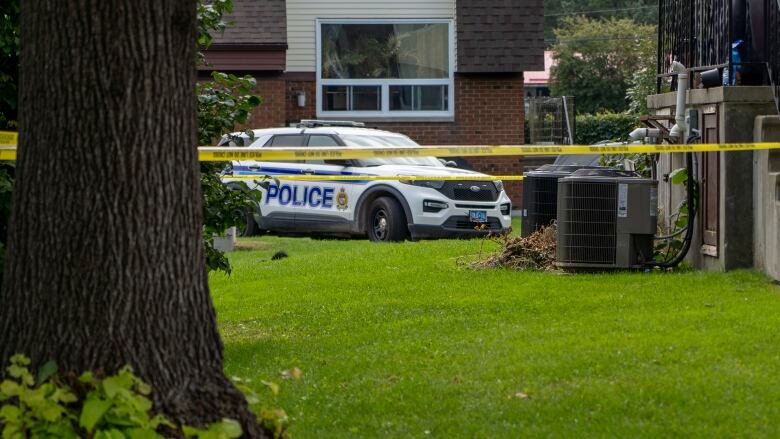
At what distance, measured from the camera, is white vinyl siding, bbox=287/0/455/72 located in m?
23.7

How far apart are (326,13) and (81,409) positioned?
1969cm

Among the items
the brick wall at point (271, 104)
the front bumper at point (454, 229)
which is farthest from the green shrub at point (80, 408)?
the brick wall at point (271, 104)

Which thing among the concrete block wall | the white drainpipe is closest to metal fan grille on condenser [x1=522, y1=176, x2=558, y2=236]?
the white drainpipe

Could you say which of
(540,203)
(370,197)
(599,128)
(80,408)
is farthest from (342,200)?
(599,128)

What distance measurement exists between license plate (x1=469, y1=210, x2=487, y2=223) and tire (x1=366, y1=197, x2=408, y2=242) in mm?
899

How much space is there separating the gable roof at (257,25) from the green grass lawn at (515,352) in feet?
41.2

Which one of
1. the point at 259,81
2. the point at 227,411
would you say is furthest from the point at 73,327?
the point at 259,81

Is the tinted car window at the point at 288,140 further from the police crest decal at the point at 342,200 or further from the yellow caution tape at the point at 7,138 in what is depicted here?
the yellow caution tape at the point at 7,138

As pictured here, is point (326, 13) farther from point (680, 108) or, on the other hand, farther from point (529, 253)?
point (680, 108)

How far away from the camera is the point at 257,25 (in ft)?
76.2

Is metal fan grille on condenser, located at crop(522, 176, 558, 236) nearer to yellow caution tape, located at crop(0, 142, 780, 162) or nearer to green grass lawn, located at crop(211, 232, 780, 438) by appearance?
green grass lawn, located at crop(211, 232, 780, 438)

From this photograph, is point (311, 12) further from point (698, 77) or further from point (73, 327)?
point (73, 327)

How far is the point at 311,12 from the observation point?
2370cm

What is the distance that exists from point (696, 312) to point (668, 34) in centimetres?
564
